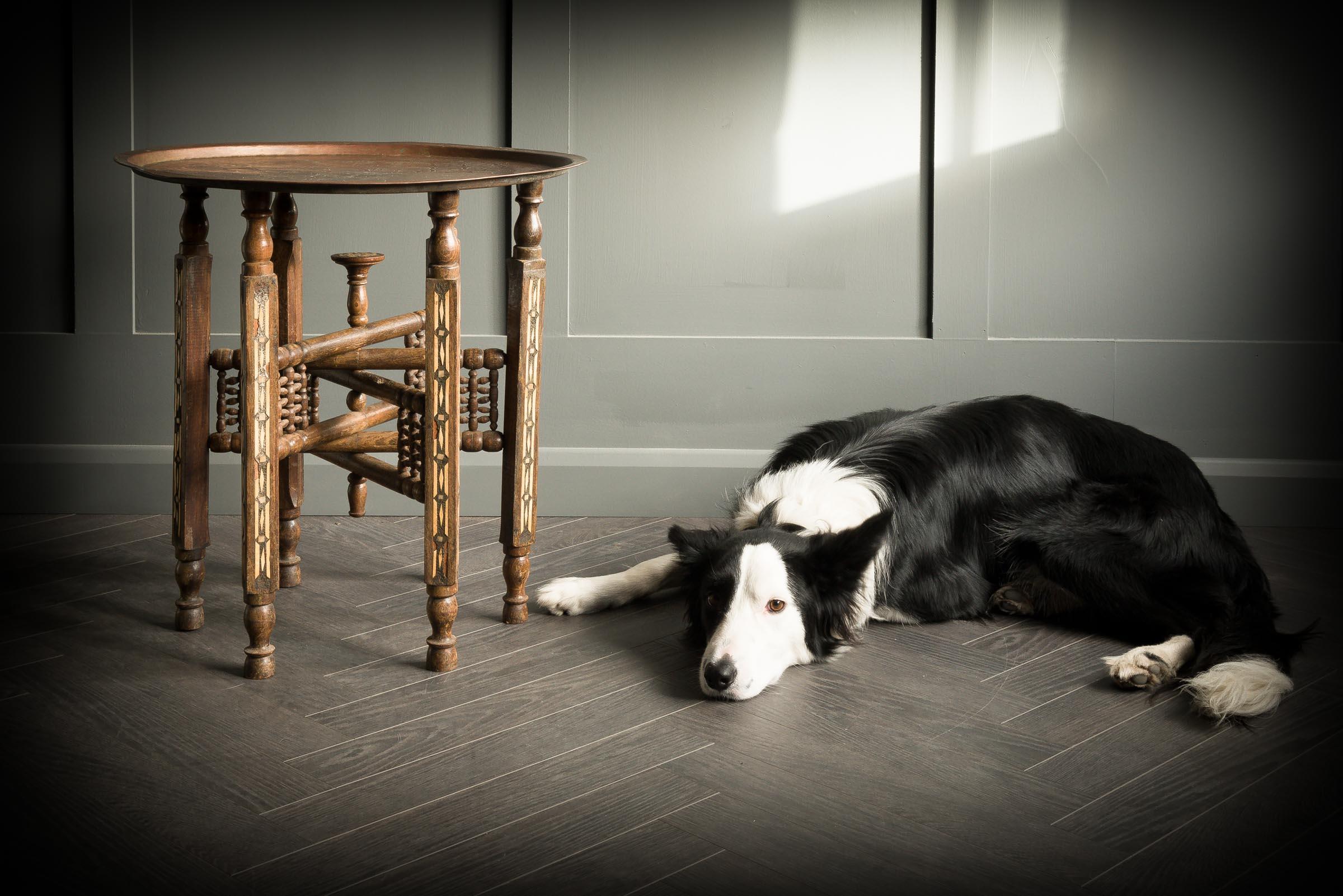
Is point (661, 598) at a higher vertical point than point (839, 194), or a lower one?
lower

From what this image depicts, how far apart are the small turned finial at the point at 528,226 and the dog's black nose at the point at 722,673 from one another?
2.91 ft

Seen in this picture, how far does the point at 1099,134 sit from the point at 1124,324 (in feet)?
1.69

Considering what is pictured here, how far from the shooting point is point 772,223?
11.5ft

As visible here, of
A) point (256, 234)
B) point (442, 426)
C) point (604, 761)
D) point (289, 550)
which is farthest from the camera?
point (289, 550)

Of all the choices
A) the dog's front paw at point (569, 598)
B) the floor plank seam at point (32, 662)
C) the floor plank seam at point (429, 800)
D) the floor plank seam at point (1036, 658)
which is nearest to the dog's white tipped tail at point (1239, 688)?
the floor plank seam at point (1036, 658)

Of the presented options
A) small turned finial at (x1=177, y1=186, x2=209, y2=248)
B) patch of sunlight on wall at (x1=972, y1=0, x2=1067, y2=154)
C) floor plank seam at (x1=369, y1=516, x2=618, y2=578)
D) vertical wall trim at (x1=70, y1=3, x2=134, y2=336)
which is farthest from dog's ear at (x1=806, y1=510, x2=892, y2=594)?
vertical wall trim at (x1=70, y1=3, x2=134, y2=336)

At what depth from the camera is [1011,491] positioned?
283 centimetres

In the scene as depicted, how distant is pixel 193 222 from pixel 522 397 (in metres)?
0.71

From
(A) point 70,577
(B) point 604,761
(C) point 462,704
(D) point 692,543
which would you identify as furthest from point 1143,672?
(A) point 70,577

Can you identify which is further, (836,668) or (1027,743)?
(836,668)

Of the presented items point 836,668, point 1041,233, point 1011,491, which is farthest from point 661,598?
point 1041,233

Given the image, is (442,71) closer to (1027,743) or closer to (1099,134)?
(1099,134)

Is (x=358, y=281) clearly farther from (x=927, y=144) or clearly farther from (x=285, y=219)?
(x=927, y=144)

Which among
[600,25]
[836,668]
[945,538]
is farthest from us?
[600,25]
